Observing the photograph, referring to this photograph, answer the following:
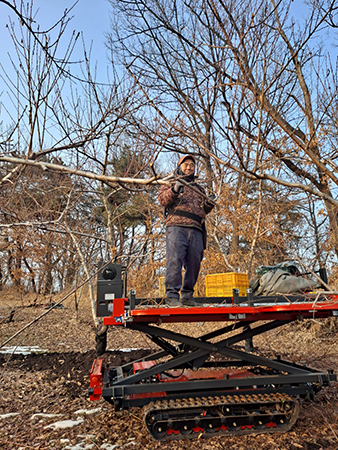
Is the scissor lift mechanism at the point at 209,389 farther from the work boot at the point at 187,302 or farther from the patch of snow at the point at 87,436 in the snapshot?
the work boot at the point at 187,302

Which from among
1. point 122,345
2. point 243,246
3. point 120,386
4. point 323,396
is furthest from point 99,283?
point 243,246

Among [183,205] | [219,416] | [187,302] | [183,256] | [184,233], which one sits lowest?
[219,416]

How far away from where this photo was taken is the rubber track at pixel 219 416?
9.68 feet

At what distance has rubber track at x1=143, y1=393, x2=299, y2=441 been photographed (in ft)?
9.68

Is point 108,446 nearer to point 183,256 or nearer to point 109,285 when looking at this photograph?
point 109,285

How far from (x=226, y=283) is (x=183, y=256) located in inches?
37.4

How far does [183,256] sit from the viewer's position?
3.87m

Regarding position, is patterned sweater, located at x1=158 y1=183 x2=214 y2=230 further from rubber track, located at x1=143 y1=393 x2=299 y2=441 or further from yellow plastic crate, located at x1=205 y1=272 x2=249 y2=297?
rubber track, located at x1=143 y1=393 x2=299 y2=441

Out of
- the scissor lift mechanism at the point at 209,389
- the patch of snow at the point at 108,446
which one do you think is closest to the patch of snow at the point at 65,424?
the scissor lift mechanism at the point at 209,389

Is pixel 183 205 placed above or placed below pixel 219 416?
above

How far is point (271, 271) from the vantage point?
17.1 feet

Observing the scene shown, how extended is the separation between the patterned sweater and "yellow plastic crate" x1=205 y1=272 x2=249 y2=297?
0.84 metres

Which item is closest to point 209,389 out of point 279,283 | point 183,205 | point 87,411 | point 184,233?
point 87,411

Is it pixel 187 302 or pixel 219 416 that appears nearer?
pixel 219 416
